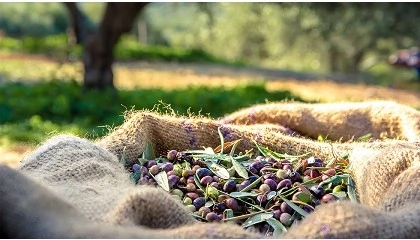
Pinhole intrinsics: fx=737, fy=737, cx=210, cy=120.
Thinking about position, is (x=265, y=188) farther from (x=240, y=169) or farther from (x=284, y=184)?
(x=240, y=169)

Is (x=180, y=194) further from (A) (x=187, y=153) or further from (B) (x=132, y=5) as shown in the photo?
(B) (x=132, y=5)

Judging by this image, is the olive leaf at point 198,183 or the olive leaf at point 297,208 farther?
the olive leaf at point 198,183

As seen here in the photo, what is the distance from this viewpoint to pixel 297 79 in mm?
12977

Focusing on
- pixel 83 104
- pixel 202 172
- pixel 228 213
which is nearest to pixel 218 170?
pixel 202 172

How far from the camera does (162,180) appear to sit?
2.21 metres

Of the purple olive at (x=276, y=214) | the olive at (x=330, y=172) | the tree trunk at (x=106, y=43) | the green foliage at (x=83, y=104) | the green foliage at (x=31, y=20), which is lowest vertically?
the green foliage at (x=31, y=20)

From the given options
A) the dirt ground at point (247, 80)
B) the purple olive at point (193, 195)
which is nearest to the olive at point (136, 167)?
the purple olive at point (193, 195)

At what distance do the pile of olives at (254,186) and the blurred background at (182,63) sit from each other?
0.53 meters

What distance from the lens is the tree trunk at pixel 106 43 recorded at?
8.05 m

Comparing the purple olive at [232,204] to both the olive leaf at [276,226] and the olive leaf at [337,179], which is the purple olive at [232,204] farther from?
the olive leaf at [337,179]

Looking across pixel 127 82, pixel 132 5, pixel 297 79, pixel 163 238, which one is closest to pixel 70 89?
pixel 132 5

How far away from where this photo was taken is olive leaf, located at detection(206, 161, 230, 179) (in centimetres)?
228

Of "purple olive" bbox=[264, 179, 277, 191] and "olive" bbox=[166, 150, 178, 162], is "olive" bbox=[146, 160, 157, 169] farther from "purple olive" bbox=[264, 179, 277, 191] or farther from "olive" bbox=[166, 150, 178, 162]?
"purple olive" bbox=[264, 179, 277, 191]

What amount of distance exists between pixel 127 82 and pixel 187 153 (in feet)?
30.8
